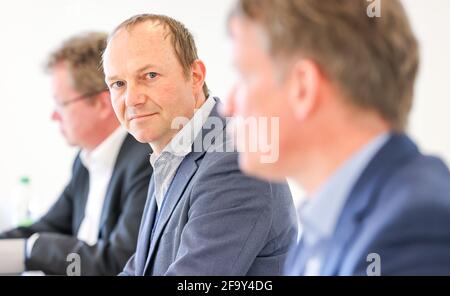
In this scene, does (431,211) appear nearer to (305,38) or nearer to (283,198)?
(305,38)

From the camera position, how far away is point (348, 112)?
0.79 metres

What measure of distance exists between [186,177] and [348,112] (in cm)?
64

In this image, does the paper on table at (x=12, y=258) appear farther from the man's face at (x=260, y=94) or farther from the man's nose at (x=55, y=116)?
the man's face at (x=260, y=94)

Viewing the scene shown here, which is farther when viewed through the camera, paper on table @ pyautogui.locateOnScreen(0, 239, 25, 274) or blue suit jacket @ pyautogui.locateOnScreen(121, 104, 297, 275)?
paper on table @ pyautogui.locateOnScreen(0, 239, 25, 274)

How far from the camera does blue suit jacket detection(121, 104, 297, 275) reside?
4.15 ft

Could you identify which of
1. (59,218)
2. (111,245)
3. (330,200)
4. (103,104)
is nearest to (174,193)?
(111,245)

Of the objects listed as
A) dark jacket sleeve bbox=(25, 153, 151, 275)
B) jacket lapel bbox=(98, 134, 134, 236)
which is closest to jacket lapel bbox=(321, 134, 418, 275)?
dark jacket sleeve bbox=(25, 153, 151, 275)

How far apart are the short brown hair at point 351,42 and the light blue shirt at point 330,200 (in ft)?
0.17

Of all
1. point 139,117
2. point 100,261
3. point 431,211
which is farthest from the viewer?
point 100,261

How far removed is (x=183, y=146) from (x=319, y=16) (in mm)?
680

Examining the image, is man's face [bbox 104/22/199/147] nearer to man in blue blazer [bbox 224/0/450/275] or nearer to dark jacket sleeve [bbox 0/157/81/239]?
man in blue blazer [bbox 224/0/450/275]

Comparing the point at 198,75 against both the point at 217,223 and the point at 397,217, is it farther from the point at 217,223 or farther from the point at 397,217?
the point at 397,217

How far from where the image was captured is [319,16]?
78cm

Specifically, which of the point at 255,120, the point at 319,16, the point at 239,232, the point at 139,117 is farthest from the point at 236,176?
the point at 319,16
